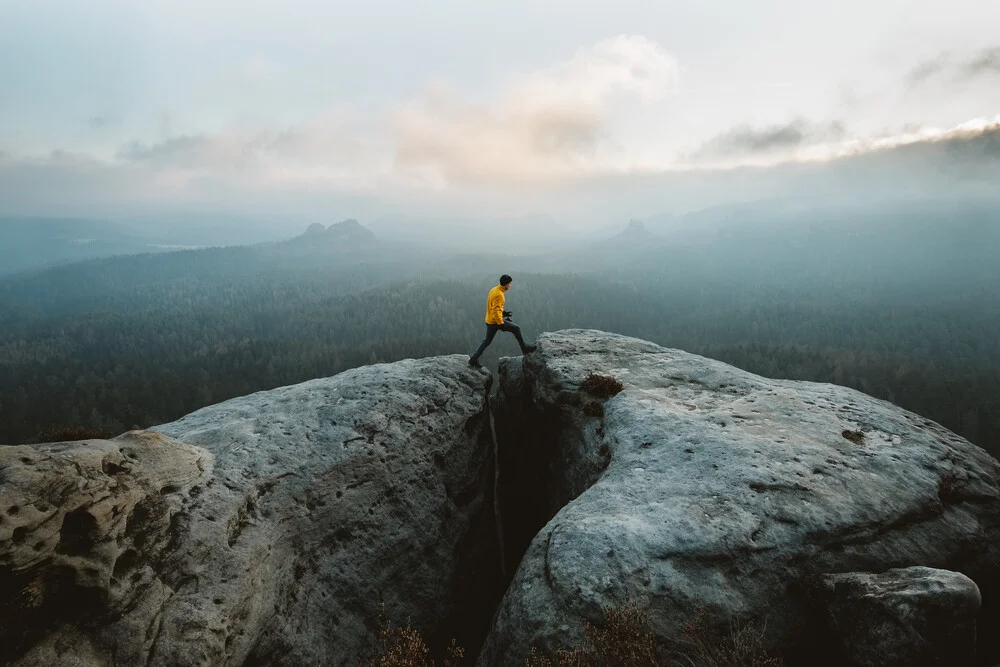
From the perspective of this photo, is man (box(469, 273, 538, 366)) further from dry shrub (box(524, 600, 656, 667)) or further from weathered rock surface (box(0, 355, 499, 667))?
dry shrub (box(524, 600, 656, 667))

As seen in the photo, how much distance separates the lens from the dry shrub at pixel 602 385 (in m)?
19.5

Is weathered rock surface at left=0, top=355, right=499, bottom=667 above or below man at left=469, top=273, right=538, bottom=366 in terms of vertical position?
below

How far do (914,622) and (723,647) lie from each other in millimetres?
3324

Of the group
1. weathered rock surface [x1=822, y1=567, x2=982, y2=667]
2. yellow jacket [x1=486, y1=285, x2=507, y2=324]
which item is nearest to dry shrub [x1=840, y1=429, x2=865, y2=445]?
weathered rock surface [x1=822, y1=567, x2=982, y2=667]

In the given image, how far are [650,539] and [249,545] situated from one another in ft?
36.9

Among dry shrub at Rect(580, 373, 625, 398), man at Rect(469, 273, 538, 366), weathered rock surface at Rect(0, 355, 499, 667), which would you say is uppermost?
man at Rect(469, 273, 538, 366)

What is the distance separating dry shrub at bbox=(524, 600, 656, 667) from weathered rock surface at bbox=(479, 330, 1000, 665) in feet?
3.35

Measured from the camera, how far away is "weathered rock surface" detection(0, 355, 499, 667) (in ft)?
33.2

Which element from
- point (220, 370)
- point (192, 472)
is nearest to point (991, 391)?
point (192, 472)

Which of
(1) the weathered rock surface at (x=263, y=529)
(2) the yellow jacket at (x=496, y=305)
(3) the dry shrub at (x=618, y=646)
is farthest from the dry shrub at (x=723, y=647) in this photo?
(2) the yellow jacket at (x=496, y=305)

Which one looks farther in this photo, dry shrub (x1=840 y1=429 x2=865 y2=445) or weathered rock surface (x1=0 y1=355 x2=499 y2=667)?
dry shrub (x1=840 y1=429 x2=865 y2=445)

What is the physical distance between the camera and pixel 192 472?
13969mm

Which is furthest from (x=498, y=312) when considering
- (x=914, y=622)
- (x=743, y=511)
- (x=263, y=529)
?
(x=914, y=622)

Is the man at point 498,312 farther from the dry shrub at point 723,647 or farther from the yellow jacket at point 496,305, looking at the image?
the dry shrub at point 723,647
